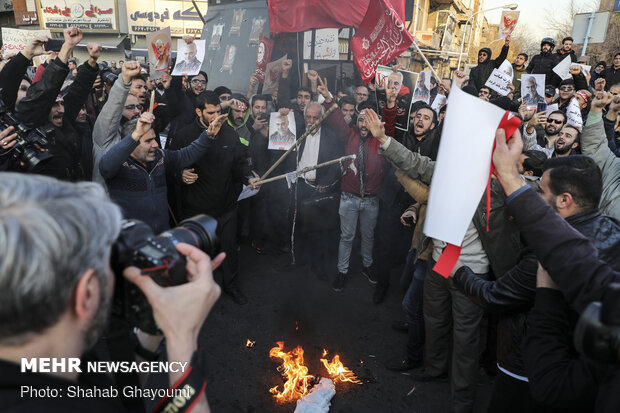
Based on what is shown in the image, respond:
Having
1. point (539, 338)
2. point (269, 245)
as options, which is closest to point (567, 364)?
point (539, 338)

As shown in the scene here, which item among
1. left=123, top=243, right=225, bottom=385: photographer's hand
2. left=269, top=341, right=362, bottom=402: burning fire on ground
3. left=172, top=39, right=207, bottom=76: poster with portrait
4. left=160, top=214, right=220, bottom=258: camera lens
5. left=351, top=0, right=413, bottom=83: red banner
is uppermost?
left=351, top=0, right=413, bottom=83: red banner

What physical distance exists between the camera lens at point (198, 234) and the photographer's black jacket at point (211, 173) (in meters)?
2.90

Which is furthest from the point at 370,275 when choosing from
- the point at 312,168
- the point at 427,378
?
the point at 427,378

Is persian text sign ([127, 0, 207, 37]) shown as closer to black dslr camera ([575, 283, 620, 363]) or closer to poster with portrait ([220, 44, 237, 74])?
→ poster with portrait ([220, 44, 237, 74])

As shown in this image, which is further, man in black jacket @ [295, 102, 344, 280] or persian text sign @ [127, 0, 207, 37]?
persian text sign @ [127, 0, 207, 37]

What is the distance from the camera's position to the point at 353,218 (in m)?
4.83

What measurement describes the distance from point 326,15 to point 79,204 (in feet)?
24.4

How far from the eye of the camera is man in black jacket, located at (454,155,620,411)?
1.69 m

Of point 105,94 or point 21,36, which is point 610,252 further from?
point 21,36

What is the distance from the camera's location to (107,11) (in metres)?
26.3

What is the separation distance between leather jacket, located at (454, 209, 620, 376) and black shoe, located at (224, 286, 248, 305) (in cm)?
283

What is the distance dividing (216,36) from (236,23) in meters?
0.83

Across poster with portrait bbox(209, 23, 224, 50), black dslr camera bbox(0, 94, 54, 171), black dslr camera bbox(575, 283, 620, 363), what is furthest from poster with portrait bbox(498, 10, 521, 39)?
black dslr camera bbox(575, 283, 620, 363)

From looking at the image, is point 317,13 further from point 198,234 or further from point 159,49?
point 198,234
